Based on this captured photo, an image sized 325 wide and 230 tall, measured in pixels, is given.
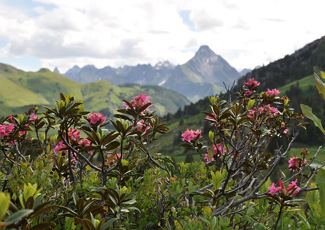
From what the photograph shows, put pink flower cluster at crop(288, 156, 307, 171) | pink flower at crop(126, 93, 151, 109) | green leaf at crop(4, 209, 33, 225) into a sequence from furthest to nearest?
pink flower cluster at crop(288, 156, 307, 171) < pink flower at crop(126, 93, 151, 109) < green leaf at crop(4, 209, 33, 225)

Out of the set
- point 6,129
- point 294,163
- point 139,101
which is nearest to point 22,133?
point 6,129

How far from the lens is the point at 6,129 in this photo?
6984 mm

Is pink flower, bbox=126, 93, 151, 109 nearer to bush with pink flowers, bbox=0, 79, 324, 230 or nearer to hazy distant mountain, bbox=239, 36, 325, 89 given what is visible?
bush with pink flowers, bbox=0, 79, 324, 230

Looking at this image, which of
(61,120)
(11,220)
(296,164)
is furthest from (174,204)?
(296,164)

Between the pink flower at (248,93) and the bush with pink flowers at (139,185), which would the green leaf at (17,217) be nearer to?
the bush with pink flowers at (139,185)

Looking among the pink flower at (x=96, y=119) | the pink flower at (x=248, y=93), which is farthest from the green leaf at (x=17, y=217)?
the pink flower at (x=248, y=93)

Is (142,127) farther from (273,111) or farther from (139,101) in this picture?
(273,111)

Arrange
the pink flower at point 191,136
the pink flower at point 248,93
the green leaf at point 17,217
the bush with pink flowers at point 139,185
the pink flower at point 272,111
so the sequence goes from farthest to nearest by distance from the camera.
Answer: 1. the pink flower at point 248,93
2. the pink flower at point 272,111
3. the pink flower at point 191,136
4. the bush with pink flowers at point 139,185
5. the green leaf at point 17,217

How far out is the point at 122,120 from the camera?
18.2 feet

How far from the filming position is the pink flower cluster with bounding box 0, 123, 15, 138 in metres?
6.84

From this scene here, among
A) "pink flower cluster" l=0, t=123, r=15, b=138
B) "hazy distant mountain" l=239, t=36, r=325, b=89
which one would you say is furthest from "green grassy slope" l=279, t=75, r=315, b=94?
"pink flower cluster" l=0, t=123, r=15, b=138

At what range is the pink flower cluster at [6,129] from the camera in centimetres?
684

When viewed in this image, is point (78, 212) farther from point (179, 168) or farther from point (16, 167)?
point (179, 168)

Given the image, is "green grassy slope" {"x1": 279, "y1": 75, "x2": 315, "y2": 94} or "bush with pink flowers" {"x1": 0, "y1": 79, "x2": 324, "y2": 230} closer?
"bush with pink flowers" {"x1": 0, "y1": 79, "x2": 324, "y2": 230}
